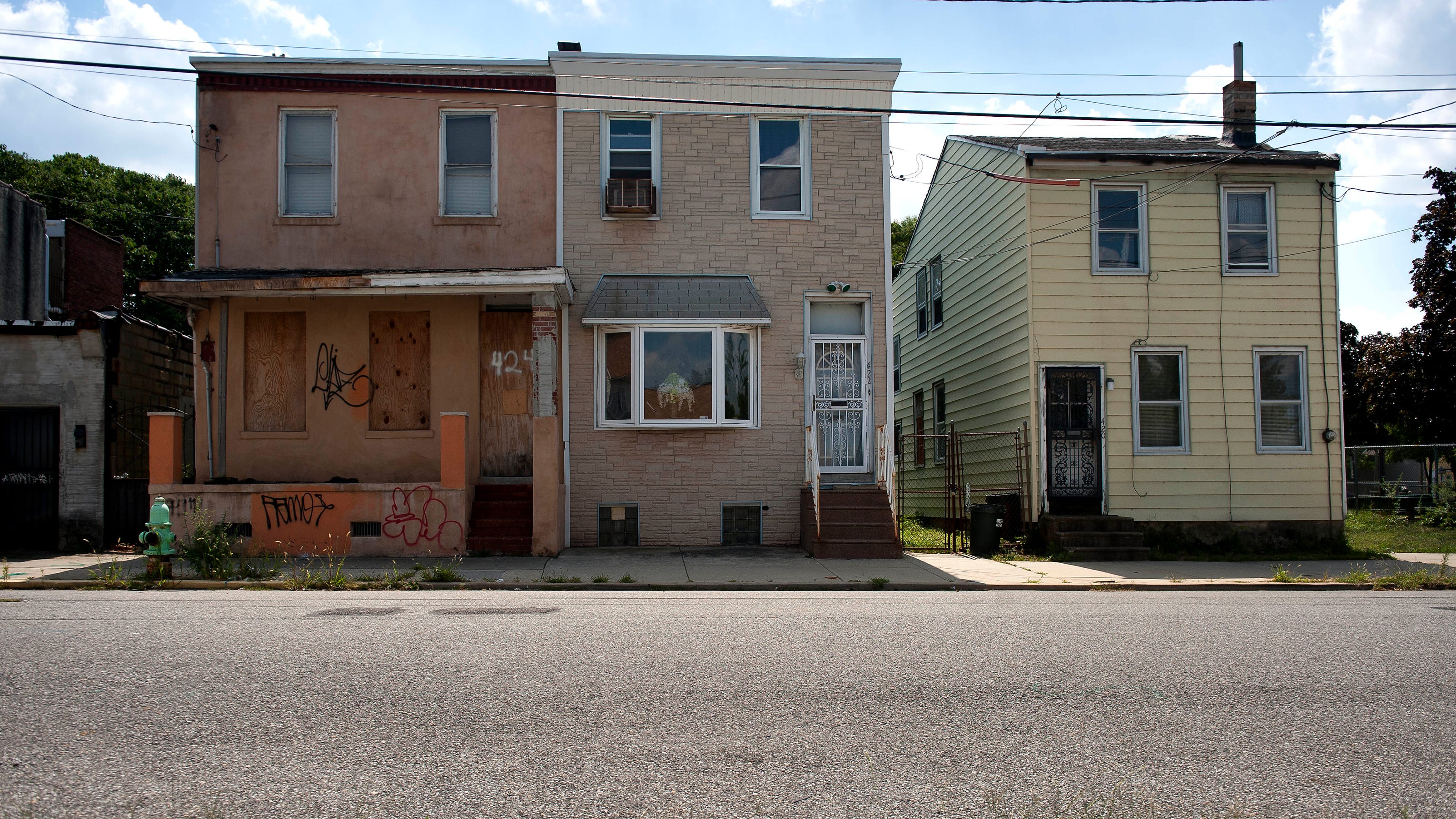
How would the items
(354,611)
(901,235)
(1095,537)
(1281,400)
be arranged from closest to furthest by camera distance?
(354,611)
(1095,537)
(1281,400)
(901,235)

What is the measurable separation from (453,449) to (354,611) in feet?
17.7

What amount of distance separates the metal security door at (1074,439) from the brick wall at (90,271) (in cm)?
1813

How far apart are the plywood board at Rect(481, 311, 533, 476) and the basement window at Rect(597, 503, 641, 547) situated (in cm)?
142

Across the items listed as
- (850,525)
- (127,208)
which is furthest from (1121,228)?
(127,208)

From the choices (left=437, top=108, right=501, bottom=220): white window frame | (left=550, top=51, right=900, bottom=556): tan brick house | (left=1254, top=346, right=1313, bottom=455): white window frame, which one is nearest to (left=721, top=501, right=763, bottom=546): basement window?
(left=550, top=51, right=900, bottom=556): tan brick house

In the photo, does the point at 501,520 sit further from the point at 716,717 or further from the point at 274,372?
the point at 716,717

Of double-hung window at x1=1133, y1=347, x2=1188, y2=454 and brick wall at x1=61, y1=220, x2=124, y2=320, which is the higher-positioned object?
brick wall at x1=61, y1=220, x2=124, y2=320

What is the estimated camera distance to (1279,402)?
16422mm

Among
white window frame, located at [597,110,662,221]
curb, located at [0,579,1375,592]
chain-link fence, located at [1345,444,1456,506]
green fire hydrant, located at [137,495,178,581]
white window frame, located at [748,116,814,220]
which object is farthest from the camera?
chain-link fence, located at [1345,444,1456,506]

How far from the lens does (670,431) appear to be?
1513 cm

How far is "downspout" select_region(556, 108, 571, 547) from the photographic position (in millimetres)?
14930

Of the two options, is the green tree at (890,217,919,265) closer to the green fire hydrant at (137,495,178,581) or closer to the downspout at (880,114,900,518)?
the downspout at (880,114,900,518)

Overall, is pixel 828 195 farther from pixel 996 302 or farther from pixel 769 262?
pixel 996 302

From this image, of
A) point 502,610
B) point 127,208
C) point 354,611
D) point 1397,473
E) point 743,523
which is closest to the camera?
point 354,611
